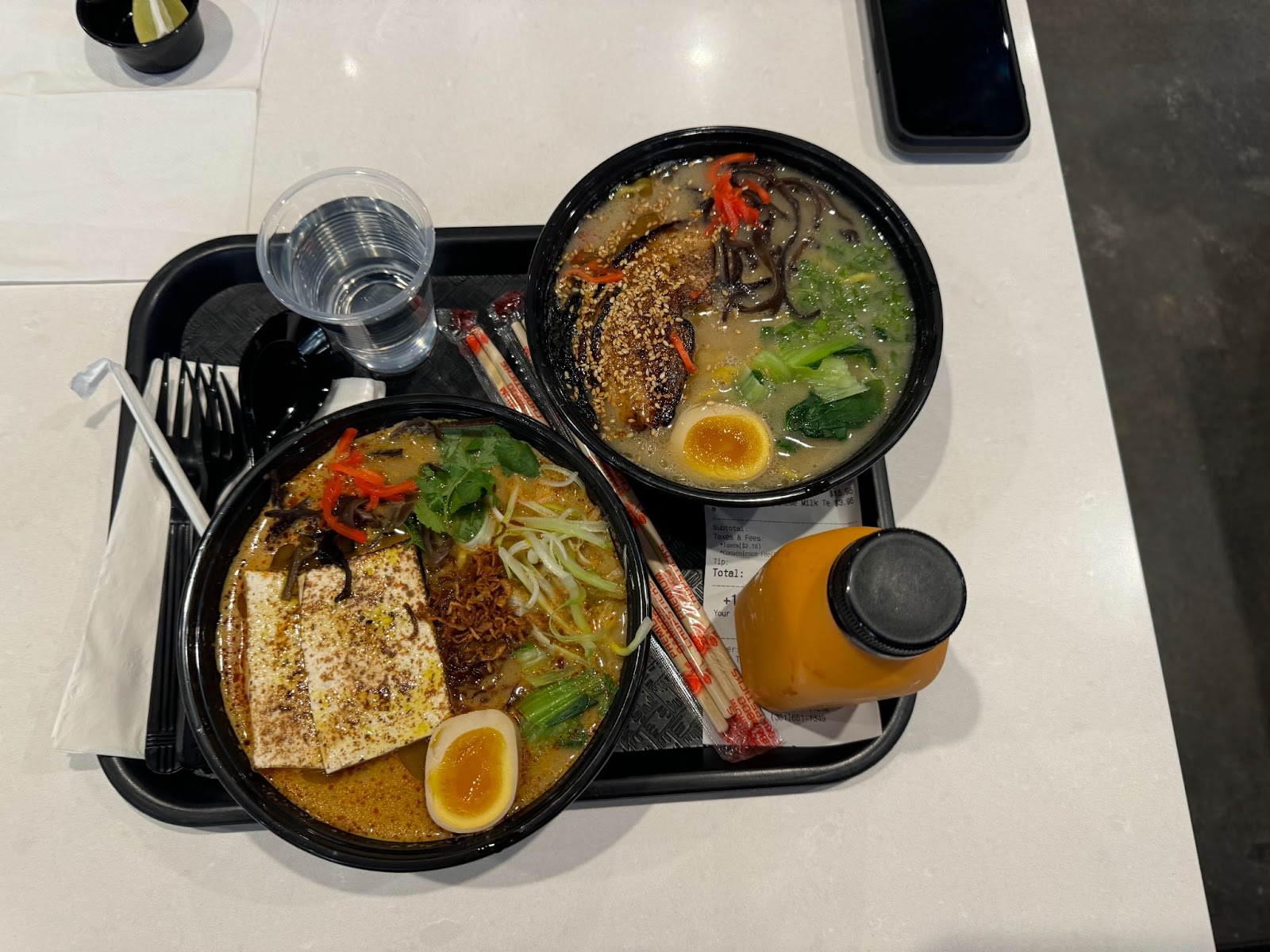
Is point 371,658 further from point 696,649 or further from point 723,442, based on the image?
point 723,442

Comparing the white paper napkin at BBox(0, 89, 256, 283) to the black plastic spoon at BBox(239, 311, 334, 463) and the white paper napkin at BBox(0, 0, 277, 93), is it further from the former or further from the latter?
the black plastic spoon at BBox(239, 311, 334, 463)

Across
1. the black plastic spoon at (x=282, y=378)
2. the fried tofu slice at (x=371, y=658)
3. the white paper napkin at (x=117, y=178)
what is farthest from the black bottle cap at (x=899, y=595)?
the white paper napkin at (x=117, y=178)

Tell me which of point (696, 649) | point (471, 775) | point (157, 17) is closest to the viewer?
point (471, 775)

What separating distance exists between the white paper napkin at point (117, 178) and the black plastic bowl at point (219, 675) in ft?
2.41

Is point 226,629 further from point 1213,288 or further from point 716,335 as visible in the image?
point 1213,288

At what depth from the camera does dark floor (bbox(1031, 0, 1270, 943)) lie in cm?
295

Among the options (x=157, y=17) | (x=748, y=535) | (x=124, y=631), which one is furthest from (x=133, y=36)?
(x=748, y=535)

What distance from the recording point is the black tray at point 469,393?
1.59m

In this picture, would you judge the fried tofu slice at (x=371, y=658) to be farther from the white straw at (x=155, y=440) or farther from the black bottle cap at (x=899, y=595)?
the black bottle cap at (x=899, y=595)

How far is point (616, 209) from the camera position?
180 centimetres

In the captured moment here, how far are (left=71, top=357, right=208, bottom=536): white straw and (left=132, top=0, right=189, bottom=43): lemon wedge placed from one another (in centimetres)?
90

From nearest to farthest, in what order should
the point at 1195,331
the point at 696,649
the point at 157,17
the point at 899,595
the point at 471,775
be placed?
the point at 899,595 < the point at 471,775 < the point at 696,649 < the point at 157,17 < the point at 1195,331

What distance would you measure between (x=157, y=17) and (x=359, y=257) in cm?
80

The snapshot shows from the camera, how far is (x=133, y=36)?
200 cm
